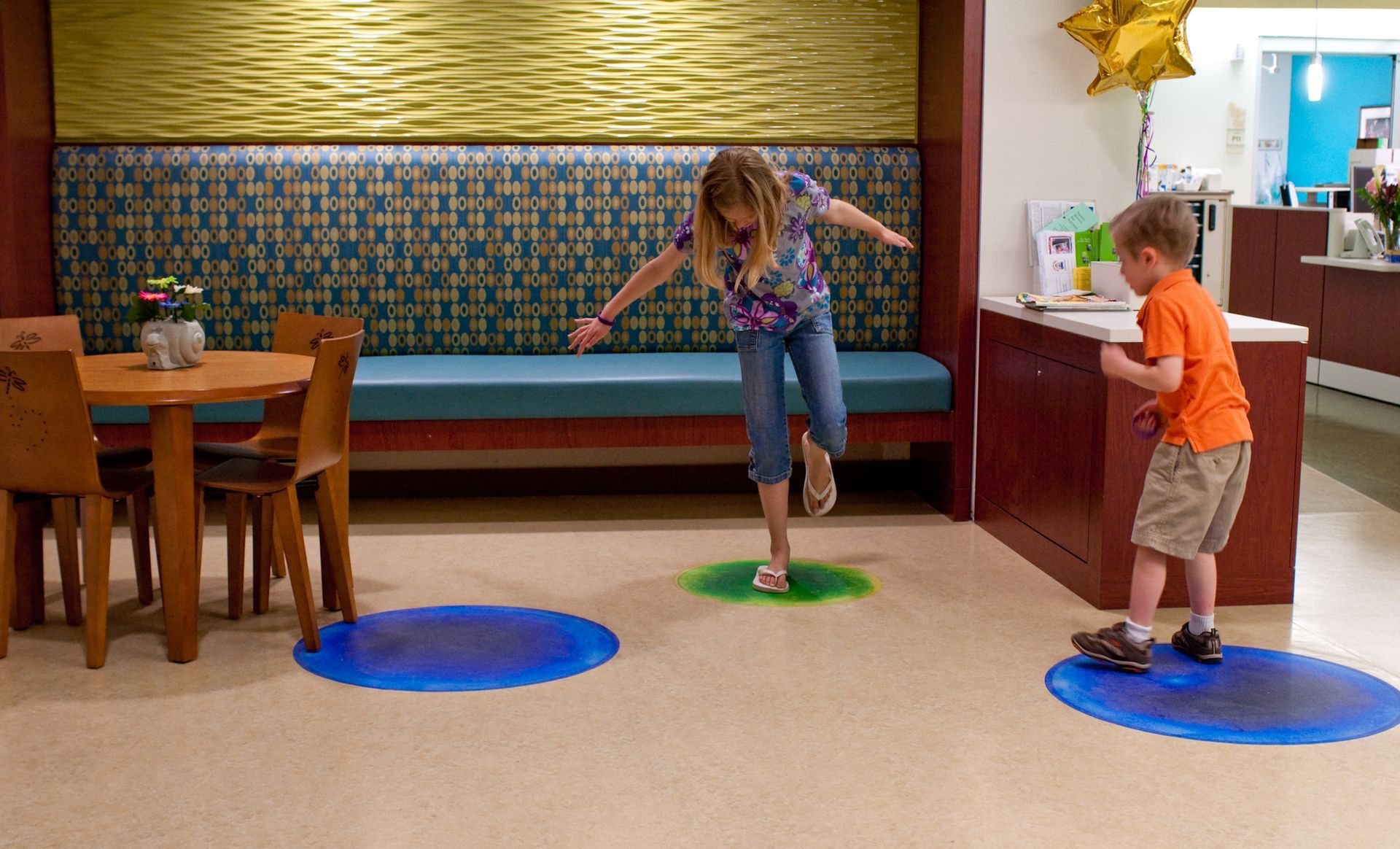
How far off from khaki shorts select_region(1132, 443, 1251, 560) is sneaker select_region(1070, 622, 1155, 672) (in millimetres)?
242

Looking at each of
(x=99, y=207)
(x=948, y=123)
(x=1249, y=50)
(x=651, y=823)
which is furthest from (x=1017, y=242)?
(x=1249, y=50)

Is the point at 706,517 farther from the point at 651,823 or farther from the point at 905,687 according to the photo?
the point at 651,823

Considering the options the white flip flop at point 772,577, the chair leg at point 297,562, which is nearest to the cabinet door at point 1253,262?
the white flip flop at point 772,577

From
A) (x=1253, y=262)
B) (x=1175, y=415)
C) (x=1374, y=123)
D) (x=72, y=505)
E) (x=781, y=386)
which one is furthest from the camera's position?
(x=1374, y=123)

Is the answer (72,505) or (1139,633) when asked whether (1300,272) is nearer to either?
(1139,633)

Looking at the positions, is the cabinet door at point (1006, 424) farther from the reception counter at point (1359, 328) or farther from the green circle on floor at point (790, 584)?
the reception counter at point (1359, 328)

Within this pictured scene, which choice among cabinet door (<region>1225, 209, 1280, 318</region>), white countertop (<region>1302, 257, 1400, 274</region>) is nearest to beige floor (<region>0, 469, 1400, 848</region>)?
white countertop (<region>1302, 257, 1400, 274</region>)

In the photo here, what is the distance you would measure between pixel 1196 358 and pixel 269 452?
2581 millimetres

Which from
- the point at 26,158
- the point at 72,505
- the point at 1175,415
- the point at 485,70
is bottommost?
the point at 72,505

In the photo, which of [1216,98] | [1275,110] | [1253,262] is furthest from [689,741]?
[1275,110]

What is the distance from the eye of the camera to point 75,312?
17.8 ft

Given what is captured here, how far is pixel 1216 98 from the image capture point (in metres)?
11.1

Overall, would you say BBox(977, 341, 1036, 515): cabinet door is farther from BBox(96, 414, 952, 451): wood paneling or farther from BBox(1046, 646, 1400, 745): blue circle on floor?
BBox(1046, 646, 1400, 745): blue circle on floor

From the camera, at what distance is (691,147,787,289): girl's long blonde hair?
12.2ft
